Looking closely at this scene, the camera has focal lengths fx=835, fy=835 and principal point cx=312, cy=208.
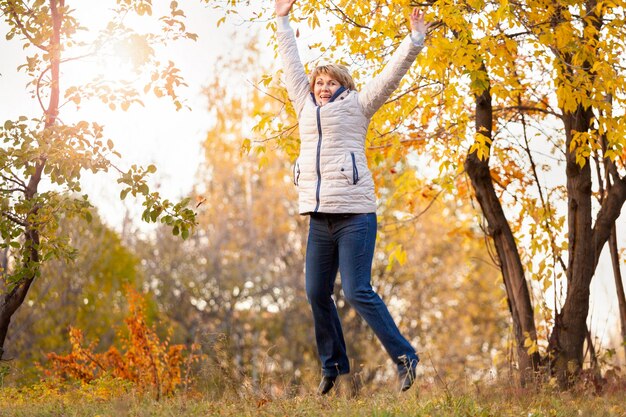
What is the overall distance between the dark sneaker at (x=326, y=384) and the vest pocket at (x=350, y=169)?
3.97ft

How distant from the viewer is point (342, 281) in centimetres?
477

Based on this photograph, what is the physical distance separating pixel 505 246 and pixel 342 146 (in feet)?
12.0

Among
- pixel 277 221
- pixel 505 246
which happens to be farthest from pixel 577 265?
pixel 277 221

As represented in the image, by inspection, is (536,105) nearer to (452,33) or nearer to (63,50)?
(452,33)

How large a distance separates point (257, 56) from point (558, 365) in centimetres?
1755

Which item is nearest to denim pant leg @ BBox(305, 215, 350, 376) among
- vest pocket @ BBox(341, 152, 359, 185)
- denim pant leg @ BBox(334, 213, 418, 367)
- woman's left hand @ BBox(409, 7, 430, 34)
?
denim pant leg @ BBox(334, 213, 418, 367)

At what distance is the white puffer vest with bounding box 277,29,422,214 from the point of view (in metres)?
4.69

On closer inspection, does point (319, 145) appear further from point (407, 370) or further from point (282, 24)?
point (407, 370)

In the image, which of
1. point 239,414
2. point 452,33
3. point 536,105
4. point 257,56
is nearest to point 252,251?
point 257,56

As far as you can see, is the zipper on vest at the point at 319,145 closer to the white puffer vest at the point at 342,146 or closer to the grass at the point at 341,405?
the white puffer vest at the point at 342,146

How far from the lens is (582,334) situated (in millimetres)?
7746

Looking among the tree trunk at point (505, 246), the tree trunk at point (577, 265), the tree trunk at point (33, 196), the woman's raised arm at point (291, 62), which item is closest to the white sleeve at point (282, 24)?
the woman's raised arm at point (291, 62)

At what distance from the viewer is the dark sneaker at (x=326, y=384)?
16.3ft

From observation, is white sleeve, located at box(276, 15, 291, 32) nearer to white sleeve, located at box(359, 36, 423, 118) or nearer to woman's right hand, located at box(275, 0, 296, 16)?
woman's right hand, located at box(275, 0, 296, 16)
